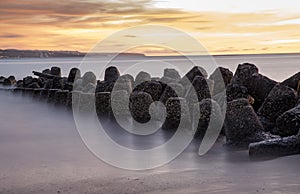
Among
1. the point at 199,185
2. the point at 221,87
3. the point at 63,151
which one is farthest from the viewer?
the point at 221,87

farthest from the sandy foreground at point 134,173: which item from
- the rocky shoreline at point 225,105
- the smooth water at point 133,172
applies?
the rocky shoreline at point 225,105

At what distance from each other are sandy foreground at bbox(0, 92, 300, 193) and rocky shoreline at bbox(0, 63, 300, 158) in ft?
0.90

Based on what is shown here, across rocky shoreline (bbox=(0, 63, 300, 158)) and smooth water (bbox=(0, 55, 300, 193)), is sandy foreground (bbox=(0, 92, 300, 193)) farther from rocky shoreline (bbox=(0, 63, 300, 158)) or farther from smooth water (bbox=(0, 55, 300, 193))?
rocky shoreline (bbox=(0, 63, 300, 158))

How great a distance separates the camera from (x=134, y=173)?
172 inches

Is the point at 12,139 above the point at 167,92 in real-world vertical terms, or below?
below

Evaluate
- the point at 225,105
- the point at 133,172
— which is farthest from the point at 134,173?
the point at 225,105

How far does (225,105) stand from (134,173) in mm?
1937

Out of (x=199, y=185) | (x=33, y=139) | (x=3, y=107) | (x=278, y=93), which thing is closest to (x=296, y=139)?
(x=199, y=185)

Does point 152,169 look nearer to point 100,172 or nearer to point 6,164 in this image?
point 100,172

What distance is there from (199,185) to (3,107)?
7803 millimetres

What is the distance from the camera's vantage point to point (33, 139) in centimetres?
636

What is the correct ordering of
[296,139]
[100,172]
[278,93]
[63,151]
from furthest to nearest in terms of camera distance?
1. [278,93]
2. [63,151]
3. [296,139]
4. [100,172]

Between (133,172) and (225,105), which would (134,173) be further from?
(225,105)

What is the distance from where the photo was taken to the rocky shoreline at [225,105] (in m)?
5.26
